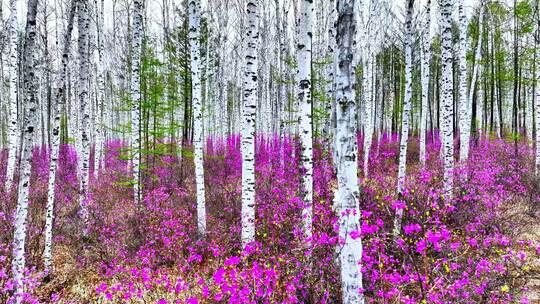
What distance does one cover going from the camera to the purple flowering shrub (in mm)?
3781

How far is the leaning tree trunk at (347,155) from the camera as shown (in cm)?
300

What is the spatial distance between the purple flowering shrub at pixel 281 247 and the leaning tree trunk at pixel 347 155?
18cm

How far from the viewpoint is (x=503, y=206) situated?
24.5ft

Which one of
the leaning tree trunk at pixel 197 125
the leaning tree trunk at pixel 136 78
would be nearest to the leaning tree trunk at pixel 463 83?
the leaning tree trunk at pixel 197 125

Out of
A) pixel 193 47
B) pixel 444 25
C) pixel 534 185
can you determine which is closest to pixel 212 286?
pixel 193 47

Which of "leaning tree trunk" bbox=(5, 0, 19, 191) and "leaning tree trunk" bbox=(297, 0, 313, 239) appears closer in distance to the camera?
"leaning tree trunk" bbox=(297, 0, 313, 239)

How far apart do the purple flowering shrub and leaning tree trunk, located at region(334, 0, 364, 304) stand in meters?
0.18

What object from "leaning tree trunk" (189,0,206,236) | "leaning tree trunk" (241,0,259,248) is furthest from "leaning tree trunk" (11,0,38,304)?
"leaning tree trunk" (241,0,259,248)

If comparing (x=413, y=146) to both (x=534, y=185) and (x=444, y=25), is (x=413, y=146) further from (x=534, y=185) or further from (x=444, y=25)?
(x=444, y=25)

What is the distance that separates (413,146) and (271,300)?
1592 cm

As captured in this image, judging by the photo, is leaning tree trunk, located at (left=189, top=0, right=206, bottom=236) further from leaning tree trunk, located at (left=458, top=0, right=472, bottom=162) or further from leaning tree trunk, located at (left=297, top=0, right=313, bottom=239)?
leaning tree trunk, located at (left=458, top=0, right=472, bottom=162)

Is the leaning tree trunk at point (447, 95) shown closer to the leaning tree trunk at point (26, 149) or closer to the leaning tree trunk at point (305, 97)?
the leaning tree trunk at point (305, 97)

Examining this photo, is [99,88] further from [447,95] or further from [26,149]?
[447,95]

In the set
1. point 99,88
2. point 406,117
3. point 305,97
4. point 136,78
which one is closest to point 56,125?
point 136,78
